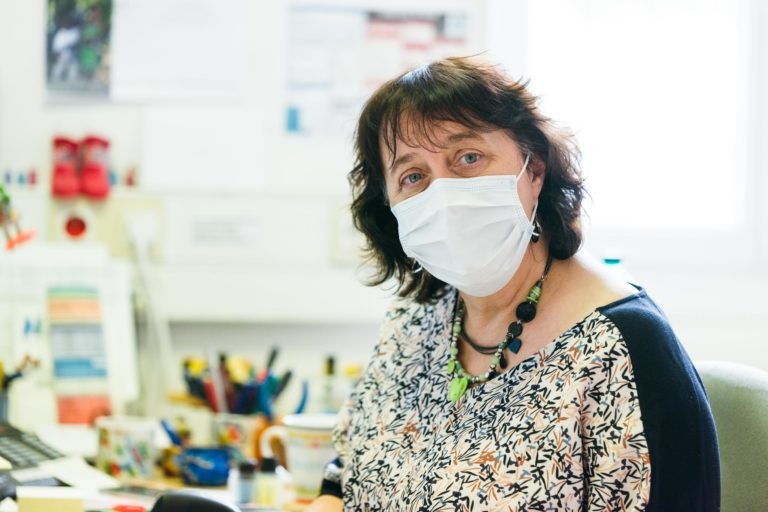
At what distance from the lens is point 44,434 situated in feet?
5.44

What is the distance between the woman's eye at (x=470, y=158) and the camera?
3.82 feet

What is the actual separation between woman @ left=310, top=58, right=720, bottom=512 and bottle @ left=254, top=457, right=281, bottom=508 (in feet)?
0.43

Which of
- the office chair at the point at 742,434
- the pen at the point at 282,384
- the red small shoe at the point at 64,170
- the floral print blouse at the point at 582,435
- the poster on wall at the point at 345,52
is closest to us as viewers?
the floral print blouse at the point at 582,435

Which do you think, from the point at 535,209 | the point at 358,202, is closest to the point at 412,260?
the point at 358,202

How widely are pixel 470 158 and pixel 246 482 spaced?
26.6 inches

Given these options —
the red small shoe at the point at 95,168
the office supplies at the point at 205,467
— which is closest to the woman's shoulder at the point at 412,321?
the office supplies at the point at 205,467

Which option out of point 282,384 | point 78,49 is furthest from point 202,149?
point 282,384

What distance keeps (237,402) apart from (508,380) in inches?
31.1

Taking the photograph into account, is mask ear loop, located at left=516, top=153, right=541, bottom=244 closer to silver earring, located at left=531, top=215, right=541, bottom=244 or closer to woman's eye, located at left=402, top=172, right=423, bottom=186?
silver earring, located at left=531, top=215, right=541, bottom=244

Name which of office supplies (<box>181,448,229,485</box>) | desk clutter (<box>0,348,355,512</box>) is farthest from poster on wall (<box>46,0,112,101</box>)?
office supplies (<box>181,448,229,485</box>)

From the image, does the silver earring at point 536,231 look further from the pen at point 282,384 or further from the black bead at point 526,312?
the pen at point 282,384

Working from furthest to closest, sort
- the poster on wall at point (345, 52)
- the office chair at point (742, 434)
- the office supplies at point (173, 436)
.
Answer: the poster on wall at point (345, 52), the office supplies at point (173, 436), the office chair at point (742, 434)

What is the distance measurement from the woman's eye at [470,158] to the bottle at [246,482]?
645mm

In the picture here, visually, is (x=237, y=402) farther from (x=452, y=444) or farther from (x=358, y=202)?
(x=452, y=444)
